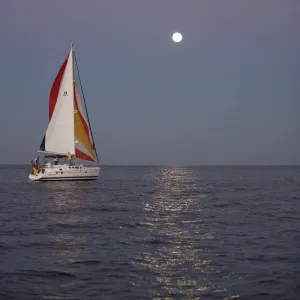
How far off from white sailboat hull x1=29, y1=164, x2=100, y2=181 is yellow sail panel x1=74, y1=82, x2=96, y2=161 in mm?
3152

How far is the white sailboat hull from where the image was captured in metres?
55.7

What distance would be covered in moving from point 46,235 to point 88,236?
174cm

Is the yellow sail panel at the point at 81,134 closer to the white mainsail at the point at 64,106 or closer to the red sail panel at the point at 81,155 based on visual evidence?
the red sail panel at the point at 81,155

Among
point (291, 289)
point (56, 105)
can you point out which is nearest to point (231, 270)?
point (291, 289)

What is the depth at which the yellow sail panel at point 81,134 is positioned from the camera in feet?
196

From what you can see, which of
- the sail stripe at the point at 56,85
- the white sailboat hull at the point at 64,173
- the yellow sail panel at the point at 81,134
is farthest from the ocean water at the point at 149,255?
the sail stripe at the point at 56,85

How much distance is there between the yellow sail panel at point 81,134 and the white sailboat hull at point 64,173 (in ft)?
10.3

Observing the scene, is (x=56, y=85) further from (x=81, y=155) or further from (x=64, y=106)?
(x=81, y=155)

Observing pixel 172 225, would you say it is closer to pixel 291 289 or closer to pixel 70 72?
pixel 291 289

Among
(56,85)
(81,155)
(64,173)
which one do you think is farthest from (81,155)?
(56,85)

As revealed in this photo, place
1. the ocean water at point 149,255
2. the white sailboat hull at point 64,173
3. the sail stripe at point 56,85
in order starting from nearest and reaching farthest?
the ocean water at point 149,255 < the white sailboat hull at point 64,173 < the sail stripe at point 56,85

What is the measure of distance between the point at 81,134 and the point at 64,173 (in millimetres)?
6528

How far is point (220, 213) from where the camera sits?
2773 centimetres

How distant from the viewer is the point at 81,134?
196 feet
